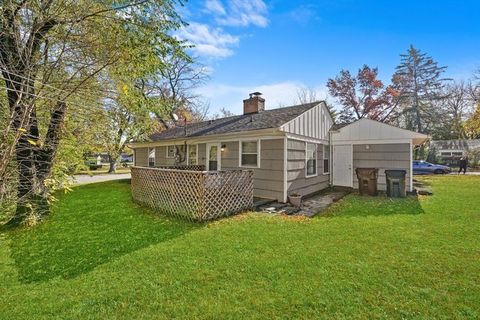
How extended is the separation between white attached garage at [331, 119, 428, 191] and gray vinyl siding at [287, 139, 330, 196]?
140cm

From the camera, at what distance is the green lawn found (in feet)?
8.85

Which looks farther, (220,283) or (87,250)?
(87,250)

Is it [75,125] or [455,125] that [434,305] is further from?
[455,125]

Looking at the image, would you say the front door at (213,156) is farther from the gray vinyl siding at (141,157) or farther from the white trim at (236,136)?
the gray vinyl siding at (141,157)

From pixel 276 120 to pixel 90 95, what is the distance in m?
5.88

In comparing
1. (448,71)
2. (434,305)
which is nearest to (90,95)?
(434,305)

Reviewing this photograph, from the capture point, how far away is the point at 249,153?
30.3 ft

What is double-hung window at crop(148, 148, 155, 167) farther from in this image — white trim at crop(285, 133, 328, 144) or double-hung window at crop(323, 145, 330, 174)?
double-hung window at crop(323, 145, 330, 174)

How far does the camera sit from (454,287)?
3.00m

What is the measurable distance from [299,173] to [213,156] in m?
3.95

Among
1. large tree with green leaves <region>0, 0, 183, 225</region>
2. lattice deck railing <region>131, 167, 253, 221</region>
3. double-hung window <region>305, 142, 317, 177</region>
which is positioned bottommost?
lattice deck railing <region>131, 167, 253, 221</region>

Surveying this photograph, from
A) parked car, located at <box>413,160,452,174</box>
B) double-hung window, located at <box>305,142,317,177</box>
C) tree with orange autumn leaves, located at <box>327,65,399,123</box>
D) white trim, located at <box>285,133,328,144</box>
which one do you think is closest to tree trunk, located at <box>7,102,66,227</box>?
white trim, located at <box>285,133,328,144</box>

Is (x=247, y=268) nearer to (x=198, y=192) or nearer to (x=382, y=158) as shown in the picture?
(x=198, y=192)

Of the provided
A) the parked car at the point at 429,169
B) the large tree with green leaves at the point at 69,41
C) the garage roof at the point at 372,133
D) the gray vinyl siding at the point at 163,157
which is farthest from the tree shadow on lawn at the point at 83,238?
the parked car at the point at 429,169
